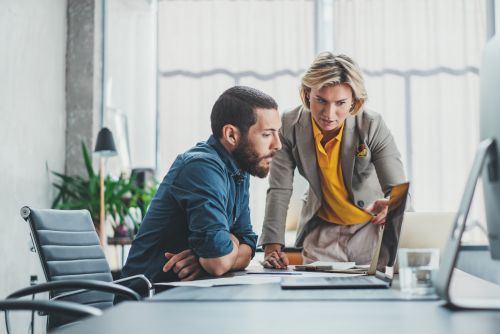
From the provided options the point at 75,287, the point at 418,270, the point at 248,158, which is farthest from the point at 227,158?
the point at 418,270

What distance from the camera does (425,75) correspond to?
5.38 m

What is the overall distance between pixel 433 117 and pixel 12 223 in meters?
3.43

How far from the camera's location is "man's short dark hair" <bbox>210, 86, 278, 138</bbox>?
205 cm

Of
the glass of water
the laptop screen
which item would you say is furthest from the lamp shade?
the glass of water

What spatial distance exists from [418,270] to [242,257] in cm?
88

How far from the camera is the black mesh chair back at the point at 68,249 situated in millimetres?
1957

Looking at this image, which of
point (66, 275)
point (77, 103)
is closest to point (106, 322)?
point (66, 275)

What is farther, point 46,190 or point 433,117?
point 433,117

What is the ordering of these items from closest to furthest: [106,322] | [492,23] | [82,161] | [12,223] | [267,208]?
[106,322] < [267,208] < [12,223] < [82,161] < [492,23]

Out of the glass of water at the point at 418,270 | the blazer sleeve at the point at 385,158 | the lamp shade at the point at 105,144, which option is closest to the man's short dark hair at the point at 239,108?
the blazer sleeve at the point at 385,158

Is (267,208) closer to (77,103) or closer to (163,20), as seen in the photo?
(77,103)

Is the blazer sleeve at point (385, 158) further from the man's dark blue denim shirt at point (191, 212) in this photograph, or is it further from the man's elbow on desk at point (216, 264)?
the man's elbow on desk at point (216, 264)

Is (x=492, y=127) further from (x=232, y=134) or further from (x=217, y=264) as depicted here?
(x=232, y=134)

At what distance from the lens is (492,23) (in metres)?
5.34
